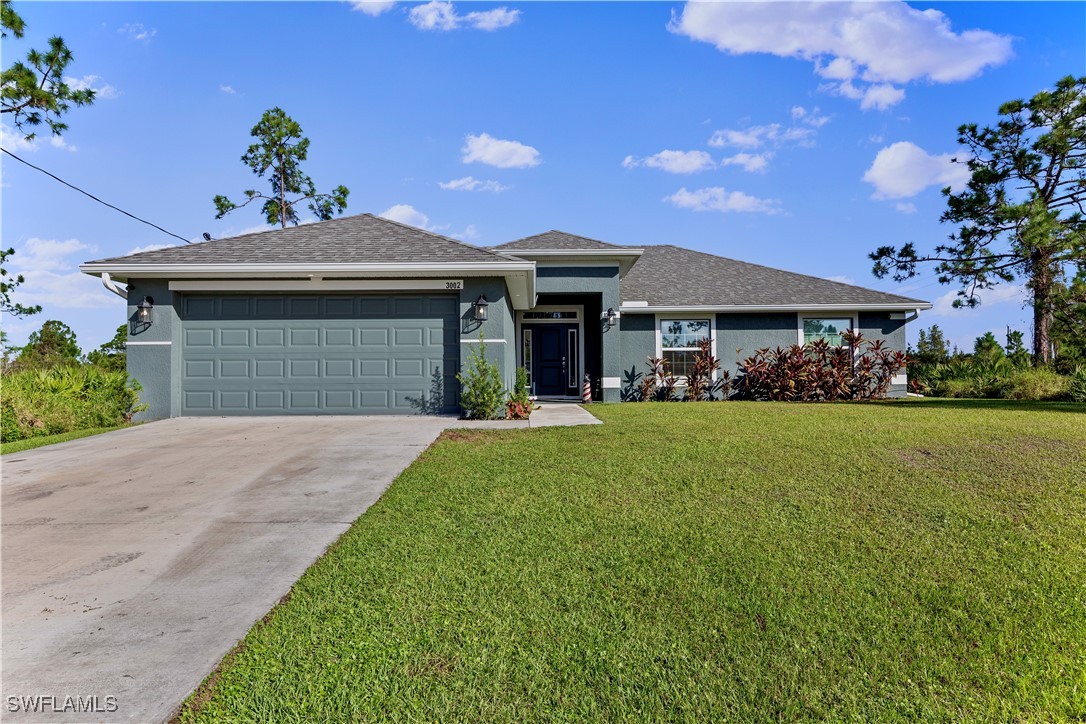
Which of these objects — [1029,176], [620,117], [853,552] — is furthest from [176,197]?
[1029,176]

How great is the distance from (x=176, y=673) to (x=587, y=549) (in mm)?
2216

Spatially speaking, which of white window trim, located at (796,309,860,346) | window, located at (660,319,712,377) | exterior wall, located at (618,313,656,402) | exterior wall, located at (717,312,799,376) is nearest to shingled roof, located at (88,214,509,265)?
exterior wall, located at (618,313,656,402)

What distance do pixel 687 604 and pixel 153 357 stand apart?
36.4 feet

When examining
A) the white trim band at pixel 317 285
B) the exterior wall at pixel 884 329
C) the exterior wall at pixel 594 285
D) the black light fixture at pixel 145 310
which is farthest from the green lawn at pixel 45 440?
the exterior wall at pixel 884 329

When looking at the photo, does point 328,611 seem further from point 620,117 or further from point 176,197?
point 176,197

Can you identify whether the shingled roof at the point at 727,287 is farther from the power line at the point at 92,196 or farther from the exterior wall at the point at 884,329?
the power line at the point at 92,196

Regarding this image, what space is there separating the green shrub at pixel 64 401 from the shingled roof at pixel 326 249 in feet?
7.25

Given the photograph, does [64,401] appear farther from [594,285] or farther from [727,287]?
[727,287]

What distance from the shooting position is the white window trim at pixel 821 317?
1575 cm

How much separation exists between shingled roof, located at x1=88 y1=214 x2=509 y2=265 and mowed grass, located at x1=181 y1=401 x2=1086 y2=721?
19.7 ft

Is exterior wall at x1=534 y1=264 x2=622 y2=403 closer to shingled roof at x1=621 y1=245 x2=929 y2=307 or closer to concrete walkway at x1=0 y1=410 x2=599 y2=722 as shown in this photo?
shingled roof at x1=621 y1=245 x2=929 y2=307

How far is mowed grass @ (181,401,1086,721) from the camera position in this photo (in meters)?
2.06

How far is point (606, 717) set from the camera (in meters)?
1.94

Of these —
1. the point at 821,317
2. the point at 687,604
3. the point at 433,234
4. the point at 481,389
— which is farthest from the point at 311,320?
the point at 821,317
